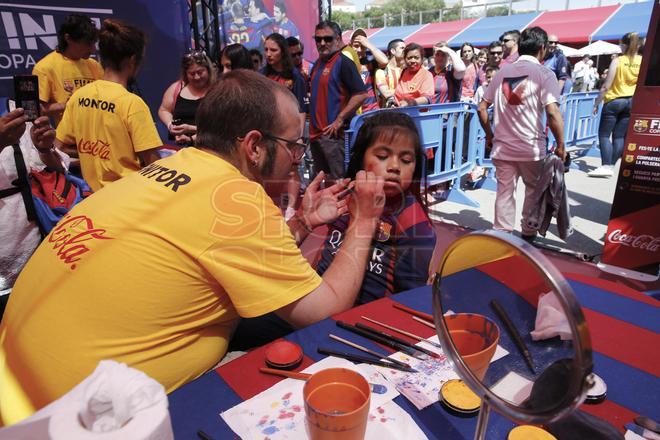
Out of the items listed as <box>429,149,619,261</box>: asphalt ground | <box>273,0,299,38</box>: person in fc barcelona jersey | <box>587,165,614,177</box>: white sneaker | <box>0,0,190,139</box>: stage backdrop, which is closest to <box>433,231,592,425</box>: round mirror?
<box>429,149,619,261</box>: asphalt ground

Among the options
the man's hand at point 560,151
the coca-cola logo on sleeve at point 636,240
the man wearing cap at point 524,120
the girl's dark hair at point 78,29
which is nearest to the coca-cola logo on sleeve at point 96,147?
the girl's dark hair at point 78,29

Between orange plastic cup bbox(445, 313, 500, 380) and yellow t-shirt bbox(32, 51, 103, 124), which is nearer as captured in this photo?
orange plastic cup bbox(445, 313, 500, 380)

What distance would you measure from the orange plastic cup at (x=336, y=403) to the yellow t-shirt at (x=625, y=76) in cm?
625

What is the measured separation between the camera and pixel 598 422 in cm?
80

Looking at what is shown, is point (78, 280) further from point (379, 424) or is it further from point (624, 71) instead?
point (624, 71)

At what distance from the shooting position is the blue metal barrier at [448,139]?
15.5ft

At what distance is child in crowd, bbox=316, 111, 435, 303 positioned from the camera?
5.91 feet

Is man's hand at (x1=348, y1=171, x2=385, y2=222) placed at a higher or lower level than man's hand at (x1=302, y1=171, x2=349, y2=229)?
higher

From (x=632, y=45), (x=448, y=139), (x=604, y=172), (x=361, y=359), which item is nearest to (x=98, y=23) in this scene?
(x=448, y=139)

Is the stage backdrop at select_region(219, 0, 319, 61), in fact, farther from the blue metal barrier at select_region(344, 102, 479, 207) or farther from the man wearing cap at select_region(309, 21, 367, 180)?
the blue metal barrier at select_region(344, 102, 479, 207)

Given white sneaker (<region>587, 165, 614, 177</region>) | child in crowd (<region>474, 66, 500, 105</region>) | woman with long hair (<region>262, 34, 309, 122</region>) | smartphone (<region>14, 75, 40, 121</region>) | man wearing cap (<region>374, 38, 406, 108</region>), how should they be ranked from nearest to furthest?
smartphone (<region>14, 75, 40, 121</region>)
woman with long hair (<region>262, 34, 309, 122</region>)
white sneaker (<region>587, 165, 614, 177</region>)
man wearing cap (<region>374, 38, 406, 108</region>)
child in crowd (<region>474, 66, 500, 105</region>)

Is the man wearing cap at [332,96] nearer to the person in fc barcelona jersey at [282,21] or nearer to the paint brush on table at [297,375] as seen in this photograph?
the paint brush on table at [297,375]

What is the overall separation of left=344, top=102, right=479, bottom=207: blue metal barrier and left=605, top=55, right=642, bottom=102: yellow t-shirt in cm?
192

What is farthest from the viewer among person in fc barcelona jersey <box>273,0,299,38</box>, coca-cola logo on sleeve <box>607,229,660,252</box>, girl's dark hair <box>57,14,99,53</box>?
person in fc barcelona jersey <box>273,0,299,38</box>
